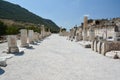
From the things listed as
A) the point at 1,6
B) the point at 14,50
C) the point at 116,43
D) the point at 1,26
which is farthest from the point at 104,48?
the point at 1,6

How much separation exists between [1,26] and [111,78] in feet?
140

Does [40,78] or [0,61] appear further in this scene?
[0,61]

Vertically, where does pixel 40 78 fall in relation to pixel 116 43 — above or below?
below

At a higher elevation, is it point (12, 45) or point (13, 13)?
point (13, 13)

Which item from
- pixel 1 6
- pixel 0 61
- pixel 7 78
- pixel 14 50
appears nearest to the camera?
pixel 7 78

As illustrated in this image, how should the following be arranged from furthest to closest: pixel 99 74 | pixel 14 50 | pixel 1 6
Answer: pixel 1 6, pixel 14 50, pixel 99 74

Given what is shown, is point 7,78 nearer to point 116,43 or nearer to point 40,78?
point 40,78

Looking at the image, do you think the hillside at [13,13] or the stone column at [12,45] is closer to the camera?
the stone column at [12,45]

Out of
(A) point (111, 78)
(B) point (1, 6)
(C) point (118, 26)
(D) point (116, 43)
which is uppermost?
(B) point (1, 6)

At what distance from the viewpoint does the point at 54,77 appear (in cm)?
717

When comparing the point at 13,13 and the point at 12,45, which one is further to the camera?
the point at 13,13

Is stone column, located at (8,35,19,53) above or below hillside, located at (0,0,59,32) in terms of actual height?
below

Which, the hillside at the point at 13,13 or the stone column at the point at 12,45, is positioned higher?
the hillside at the point at 13,13

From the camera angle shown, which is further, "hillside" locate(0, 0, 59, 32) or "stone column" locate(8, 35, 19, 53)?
"hillside" locate(0, 0, 59, 32)
